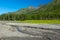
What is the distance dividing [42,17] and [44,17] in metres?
2.38

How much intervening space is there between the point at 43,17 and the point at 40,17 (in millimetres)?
3312

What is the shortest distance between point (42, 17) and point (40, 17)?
236cm

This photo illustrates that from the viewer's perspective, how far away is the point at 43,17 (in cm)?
18912

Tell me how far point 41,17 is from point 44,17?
10.9 feet

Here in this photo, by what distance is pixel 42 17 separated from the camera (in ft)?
617

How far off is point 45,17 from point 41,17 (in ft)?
14.3

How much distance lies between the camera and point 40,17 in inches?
7446

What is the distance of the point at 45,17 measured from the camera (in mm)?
187375

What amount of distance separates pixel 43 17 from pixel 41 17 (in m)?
2.68

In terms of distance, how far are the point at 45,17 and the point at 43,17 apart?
2.70 m

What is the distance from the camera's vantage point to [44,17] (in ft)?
614

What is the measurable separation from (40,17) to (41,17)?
171 cm
